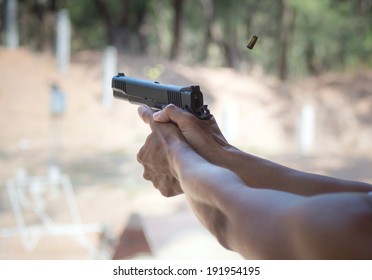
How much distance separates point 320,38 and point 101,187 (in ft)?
14.7

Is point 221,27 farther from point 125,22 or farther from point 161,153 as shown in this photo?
point 161,153

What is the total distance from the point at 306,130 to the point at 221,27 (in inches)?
108

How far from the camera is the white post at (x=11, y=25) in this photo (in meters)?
5.07

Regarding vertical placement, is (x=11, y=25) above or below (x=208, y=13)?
below

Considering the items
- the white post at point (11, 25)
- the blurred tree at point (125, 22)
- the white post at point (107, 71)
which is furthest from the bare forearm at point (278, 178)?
the blurred tree at point (125, 22)

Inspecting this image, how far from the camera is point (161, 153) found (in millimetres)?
736

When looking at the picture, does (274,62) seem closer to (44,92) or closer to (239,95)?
(239,95)

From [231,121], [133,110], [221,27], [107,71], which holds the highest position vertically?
[221,27]

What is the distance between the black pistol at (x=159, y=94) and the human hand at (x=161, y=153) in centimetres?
2

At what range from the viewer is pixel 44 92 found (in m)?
4.38

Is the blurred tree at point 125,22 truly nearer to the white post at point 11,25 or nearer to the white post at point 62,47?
the white post at point 62,47

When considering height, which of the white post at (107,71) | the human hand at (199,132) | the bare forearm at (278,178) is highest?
the human hand at (199,132)

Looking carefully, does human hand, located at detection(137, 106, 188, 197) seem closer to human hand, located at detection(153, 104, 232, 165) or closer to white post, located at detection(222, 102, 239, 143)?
human hand, located at detection(153, 104, 232, 165)

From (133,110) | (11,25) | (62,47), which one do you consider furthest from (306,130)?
(11,25)
